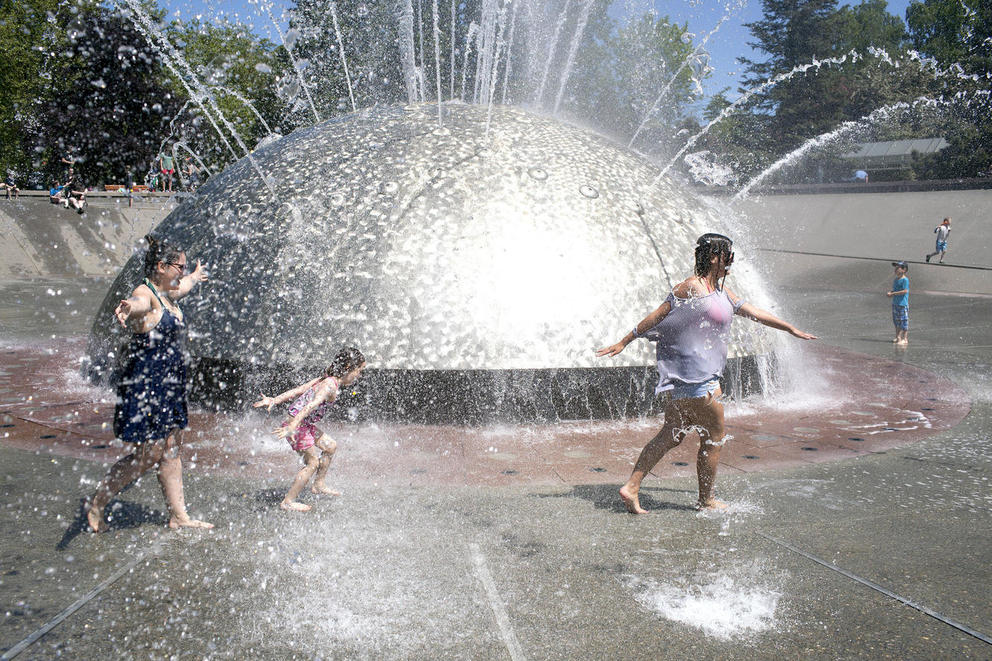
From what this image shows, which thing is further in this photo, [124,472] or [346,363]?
[346,363]

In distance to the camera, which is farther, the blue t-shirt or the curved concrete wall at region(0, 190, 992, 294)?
the curved concrete wall at region(0, 190, 992, 294)

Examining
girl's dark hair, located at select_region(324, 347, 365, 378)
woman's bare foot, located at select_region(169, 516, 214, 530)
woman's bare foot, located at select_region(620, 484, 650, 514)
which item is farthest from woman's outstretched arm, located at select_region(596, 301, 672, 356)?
woman's bare foot, located at select_region(169, 516, 214, 530)

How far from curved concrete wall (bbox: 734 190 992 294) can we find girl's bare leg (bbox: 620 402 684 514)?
1779 cm

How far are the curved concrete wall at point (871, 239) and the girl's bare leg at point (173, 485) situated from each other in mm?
19579

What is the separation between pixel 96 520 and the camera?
379cm

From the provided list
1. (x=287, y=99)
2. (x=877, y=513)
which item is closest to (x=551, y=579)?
(x=877, y=513)

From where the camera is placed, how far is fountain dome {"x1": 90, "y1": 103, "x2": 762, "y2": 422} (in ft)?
18.6

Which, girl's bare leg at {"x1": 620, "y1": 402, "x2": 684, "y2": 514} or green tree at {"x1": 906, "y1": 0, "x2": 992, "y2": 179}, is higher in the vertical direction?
green tree at {"x1": 906, "y1": 0, "x2": 992, "y2": 179}

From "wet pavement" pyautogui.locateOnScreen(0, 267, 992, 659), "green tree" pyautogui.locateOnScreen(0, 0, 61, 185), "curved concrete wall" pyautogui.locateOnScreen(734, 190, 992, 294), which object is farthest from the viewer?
"green tree" pyautogui.locateOnScreen(0, 0, 61, 185)

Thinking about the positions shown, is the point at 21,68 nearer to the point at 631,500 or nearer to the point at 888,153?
the point at 631,500

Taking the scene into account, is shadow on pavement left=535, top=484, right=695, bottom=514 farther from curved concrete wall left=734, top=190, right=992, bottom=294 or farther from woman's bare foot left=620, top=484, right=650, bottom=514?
curved concrete wall left=734, top=190, right=992, bottom=294

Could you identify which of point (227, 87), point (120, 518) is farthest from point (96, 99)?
point (120, 518)

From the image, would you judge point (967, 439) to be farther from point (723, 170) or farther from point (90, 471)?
point (723, 170)

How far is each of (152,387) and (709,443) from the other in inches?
121
